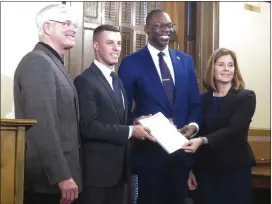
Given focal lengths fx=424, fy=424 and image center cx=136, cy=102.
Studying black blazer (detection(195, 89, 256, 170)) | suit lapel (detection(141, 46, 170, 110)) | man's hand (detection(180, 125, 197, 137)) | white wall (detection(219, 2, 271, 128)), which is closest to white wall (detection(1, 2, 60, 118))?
suit lapel (detection(141, 46, 170, 110))

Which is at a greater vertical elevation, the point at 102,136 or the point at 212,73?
the point at 212,73

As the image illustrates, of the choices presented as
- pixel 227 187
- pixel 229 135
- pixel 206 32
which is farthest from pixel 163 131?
pixel 206 32

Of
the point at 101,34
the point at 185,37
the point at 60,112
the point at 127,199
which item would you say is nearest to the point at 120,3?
the point at 185,37

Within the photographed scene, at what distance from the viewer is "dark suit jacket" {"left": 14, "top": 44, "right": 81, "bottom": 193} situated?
1.76 m

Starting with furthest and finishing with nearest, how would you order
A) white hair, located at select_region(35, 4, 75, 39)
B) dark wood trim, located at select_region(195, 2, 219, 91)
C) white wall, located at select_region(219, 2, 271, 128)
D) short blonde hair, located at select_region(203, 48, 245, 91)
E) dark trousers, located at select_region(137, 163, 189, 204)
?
white wall, located at select_region(219, 2, 271, 128) → dark wood trim, located at select_region(195, 2, 219, 91) → short blonde hair, located at select_region(203, 48, 245, 91) → dark trousers, located at select_region(137, 163, 189, 204) → white hair, located at select_region(35, 4, 75, 39)

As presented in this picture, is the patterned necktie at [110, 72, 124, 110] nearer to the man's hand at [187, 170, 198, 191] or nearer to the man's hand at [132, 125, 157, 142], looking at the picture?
the man's hand at [132, 125, 157, 142]

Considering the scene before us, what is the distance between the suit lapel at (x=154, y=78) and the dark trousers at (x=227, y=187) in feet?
1.62

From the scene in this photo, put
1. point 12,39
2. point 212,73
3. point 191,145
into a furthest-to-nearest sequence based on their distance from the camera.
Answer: point 12,39, point 212,73, point 191,145

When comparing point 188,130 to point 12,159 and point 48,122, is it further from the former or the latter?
point 12,159

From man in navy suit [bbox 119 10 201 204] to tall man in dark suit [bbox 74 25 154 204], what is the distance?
0.54ft

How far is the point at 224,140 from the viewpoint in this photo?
93.3 inches

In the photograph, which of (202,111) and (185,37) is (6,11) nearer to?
(202,111)

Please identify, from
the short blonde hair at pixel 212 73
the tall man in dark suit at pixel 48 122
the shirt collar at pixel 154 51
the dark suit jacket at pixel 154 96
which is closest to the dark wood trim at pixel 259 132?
the short blonde hair at pixel 212 73

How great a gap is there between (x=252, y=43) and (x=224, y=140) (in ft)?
6.49
